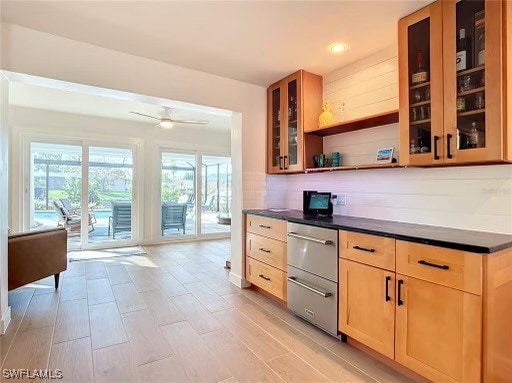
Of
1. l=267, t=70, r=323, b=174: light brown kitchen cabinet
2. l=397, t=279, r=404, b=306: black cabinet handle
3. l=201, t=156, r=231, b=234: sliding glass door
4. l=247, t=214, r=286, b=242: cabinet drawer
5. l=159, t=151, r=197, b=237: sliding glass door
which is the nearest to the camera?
l=397, t=279, r=404, b=306: black cabinet handle

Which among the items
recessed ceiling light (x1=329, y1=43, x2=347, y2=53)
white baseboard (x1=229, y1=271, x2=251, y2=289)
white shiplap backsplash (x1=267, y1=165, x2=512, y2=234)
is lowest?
white baseboard (x1=229, y1=271, x2=251, y2=289)

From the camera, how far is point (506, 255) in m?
1.50

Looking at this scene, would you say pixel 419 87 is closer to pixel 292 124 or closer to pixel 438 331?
pixel 292 124

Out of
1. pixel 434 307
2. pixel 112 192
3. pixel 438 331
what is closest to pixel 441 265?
pixel 434 307

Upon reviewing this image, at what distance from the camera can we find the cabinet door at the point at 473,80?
5.27 ft

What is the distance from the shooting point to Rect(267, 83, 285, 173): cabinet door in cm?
330

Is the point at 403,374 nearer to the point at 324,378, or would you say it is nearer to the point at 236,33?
the point at 324,378

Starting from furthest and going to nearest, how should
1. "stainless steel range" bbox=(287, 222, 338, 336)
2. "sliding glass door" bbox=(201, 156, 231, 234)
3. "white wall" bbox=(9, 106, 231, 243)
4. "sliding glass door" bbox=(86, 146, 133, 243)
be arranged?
"sliding glass door" bbox=(201, 156, 231, 234) → "sliding glass door" bbox=(86, 146, 133, 243) → "white wall" bbox=(9, 106, 231, 243) → "stainless steel range" bbox=(287, 222, 338, 336)

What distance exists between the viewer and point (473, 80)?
1.72m

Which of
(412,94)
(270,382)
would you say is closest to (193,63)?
(412,94)

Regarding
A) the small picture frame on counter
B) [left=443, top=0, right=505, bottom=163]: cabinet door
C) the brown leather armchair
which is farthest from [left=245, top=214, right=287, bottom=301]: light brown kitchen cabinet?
the brown leather armchair

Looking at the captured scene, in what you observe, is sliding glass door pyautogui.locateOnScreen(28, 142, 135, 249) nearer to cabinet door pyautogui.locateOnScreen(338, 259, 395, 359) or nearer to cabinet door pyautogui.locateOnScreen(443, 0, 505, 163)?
cabinet door pyautogui.locateOnScreen(338, 259, 395, 359)

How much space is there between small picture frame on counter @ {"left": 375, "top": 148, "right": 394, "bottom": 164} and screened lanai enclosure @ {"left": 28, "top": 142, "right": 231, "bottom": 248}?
12.0 ft

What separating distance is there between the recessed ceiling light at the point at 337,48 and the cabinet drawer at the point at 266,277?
6.99ft
